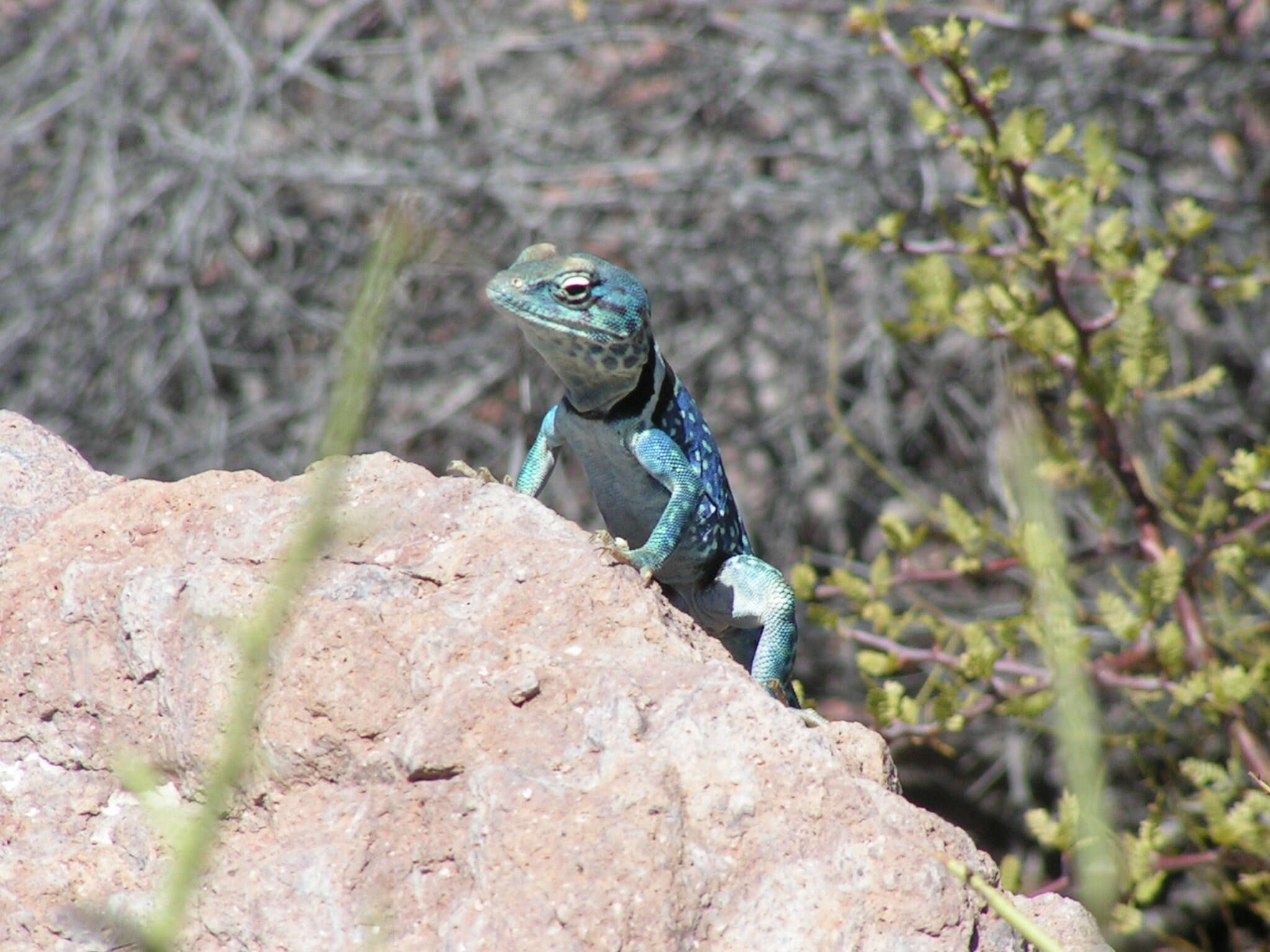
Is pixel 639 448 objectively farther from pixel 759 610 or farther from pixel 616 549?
pixel 616 549

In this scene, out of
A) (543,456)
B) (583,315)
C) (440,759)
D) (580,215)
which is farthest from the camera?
(580,215)

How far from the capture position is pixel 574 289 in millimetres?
3125

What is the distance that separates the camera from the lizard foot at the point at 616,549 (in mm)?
2471

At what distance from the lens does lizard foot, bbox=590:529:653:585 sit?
97.3 inches

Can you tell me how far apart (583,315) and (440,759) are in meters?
1.32

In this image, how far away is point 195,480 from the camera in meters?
2.63

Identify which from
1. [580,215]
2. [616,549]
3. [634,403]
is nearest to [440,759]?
[616,549]

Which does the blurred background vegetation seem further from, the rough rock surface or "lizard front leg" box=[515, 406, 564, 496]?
the rough rock surface

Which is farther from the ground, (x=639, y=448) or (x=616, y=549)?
(x=616, y=549)

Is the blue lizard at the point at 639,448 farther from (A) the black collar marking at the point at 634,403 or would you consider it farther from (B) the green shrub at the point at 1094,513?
(B) the green shrub at the point at 1094,513

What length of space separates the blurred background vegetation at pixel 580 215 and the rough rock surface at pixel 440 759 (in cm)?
301

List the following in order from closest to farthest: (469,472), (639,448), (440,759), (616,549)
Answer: (440,759) → (616,549) → (469,472) → (639,448)

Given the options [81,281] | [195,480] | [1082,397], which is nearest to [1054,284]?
[1082,397]

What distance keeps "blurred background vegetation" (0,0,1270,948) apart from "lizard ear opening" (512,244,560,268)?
201 cm
